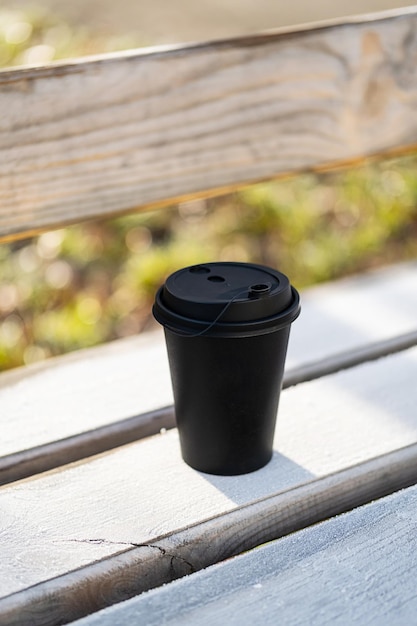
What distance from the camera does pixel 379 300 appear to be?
1.79 meters

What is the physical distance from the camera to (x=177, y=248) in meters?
2.78

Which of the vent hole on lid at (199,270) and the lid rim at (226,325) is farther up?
the vent hole on lid at (199,270)

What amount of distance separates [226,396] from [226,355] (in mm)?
66

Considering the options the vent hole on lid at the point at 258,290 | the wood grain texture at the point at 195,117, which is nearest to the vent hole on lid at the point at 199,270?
the vent hole on lid at the point at 258,290

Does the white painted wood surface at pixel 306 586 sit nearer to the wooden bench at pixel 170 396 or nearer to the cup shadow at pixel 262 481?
the wooden bench at pixel 170 396

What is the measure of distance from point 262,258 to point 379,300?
3.47 ft

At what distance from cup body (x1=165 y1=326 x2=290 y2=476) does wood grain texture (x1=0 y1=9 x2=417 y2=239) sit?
472 mm

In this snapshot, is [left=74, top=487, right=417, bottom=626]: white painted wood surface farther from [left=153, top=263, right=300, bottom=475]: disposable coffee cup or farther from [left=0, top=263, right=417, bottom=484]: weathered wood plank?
[left=0, top=263, right=417, bottom=484]: weathered wood plank

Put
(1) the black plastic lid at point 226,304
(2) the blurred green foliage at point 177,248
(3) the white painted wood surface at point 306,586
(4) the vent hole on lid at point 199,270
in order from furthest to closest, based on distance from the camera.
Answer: (2) the blurred green foliage at point 177,248 < (4) the vent hole on lid at point 199,270 < (1) the black plastic lid at point 226,304 < (3) the white painted wood surface at point 306,586

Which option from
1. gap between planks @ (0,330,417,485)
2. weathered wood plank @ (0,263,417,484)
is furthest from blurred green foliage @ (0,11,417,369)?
gap between planks @ (0,330,417,485)

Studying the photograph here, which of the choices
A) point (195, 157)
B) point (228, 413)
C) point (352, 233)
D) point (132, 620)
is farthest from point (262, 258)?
point (132, 620)

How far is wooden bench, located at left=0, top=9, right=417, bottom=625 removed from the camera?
0.96m

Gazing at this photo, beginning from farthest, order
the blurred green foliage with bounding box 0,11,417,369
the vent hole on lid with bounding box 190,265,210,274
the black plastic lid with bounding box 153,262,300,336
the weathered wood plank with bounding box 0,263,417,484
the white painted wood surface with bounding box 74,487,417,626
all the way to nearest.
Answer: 1. the blurred green foliage with bounding box 0,11,417,369
2. the weathered wood plank with bounding box 0,263,417,484
3. the vent hole on lid with bounding box 190,265,210,274
4. the black plastic lid with bounding box 153,262,300,336
5. the white painted wood surface with bounding box 74,487,417,626

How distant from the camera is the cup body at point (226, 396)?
1087 millimetres
